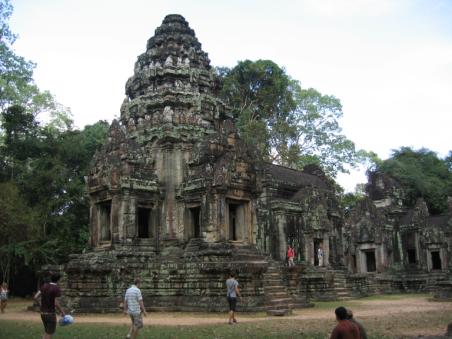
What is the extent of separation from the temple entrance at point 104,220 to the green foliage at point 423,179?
2877cm

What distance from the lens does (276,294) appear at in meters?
17.1

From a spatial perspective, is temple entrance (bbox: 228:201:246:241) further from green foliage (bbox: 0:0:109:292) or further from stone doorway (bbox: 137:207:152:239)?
green foliage (bbox: 0:0:109:292)

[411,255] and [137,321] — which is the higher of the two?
[411,255]

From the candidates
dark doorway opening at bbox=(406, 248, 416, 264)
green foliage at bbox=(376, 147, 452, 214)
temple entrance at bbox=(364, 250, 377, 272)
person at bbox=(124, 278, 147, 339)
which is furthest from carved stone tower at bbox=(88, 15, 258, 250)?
green foliage at bbox=(376, 147, 452, 214)

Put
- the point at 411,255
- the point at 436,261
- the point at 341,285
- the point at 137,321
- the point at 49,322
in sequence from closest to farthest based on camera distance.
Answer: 1. the point at 49,322
2. the point at 137,321
3. the point at 341,285
4. the point at 436,261
5. the point at 411,255

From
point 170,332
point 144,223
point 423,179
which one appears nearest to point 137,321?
point 170,332

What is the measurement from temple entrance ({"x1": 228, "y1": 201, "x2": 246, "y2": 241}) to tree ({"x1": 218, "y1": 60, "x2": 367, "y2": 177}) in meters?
19.7

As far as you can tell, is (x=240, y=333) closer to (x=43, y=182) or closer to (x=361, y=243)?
(x=43, y=182)

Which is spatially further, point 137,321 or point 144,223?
point 144,223

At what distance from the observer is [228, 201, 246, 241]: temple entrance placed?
18141 mm

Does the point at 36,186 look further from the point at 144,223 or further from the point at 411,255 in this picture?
the point at 411,255

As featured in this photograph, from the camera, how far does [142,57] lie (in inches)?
824

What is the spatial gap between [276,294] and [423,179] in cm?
2947

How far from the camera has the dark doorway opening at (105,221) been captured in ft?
61.3
